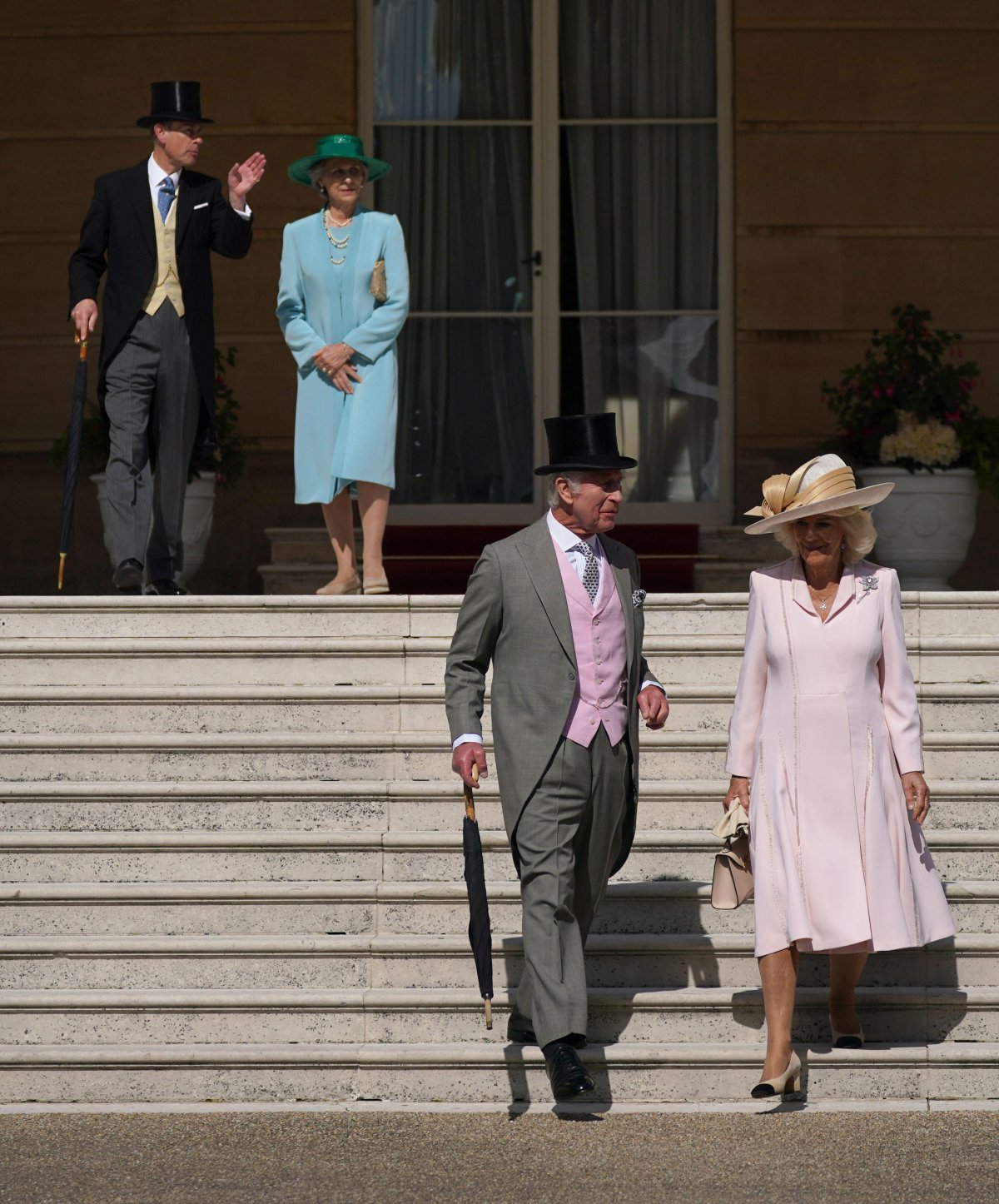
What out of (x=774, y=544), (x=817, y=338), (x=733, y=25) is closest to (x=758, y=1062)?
(x=774, y=544)

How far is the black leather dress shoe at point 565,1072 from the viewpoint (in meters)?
4.96

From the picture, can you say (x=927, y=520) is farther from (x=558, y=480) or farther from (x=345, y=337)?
(x=558, y=480)

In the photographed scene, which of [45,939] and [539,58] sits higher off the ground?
[539,58]

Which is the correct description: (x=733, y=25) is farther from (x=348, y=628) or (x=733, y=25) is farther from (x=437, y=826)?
(x=437, y=826)

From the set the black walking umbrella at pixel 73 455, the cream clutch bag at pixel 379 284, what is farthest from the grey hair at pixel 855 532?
the black walking umbrella at pixel 73 455

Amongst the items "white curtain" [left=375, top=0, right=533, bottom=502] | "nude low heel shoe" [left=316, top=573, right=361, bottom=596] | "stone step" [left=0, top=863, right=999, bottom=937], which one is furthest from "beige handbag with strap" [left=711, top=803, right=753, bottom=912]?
"white curtain" [left=375, top=0, right=533, bottom=502]

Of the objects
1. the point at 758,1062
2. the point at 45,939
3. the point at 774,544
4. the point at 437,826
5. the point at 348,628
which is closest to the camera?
the point at 758,1062

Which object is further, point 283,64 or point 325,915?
point 283,64

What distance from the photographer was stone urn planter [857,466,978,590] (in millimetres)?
9766

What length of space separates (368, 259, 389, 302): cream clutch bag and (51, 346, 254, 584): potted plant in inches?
76.8

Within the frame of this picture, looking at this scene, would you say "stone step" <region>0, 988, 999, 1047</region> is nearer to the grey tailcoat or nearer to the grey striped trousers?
the grey tailcoat

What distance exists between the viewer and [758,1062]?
5.34 meters

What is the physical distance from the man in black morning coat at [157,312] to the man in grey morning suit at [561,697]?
273cm

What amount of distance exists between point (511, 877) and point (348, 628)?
1577mm
